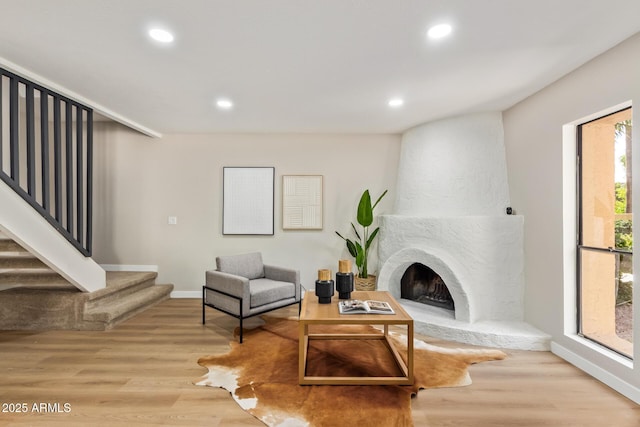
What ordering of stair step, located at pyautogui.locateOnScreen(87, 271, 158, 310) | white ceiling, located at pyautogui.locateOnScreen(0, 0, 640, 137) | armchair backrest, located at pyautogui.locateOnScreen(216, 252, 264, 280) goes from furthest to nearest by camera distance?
armchair backrest, located at pyautogui.locateOnScreen(216, 252, 264, 280), stair step, located at pyautogui.locateOnScreen(87, 271, 158, 310), white ceiling, located at pyautogui.locateOnScreen(0, 0, 640, 137)

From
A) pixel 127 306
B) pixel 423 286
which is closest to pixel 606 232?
pixel 423 286

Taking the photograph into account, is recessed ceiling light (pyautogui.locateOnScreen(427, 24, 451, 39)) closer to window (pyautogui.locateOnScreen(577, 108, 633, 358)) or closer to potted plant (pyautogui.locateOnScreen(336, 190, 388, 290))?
window (pyautogui.locateOnScreen(577, 108, 633, 358))

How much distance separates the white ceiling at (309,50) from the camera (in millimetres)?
1700

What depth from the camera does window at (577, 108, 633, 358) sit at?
7.05 feet

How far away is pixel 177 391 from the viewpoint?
2049mm

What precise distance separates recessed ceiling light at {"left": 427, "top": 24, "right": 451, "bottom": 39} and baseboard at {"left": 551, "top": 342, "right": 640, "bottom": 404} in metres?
2.65

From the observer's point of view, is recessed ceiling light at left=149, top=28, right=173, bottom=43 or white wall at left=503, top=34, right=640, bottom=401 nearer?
recessed ceiling light at left=149, top=28, right=173, bottom=43

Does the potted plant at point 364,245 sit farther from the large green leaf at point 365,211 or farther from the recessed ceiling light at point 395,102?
the recessed ceiling light at point 395,102

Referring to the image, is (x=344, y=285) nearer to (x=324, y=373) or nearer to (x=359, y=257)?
(x=324, y=373)

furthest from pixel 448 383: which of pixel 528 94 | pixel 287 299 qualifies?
pixel 528 94

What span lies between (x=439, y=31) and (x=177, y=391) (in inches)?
117

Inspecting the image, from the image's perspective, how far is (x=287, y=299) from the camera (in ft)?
10.7

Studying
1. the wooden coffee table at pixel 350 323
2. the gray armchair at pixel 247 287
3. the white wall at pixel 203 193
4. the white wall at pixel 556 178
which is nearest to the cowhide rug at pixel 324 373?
the wooden coffee table at pixel 350 323

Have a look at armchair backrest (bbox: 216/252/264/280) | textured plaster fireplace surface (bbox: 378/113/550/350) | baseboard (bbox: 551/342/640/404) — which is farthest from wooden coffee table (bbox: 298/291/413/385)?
baseboard (bbox: 551/342/640/404)
